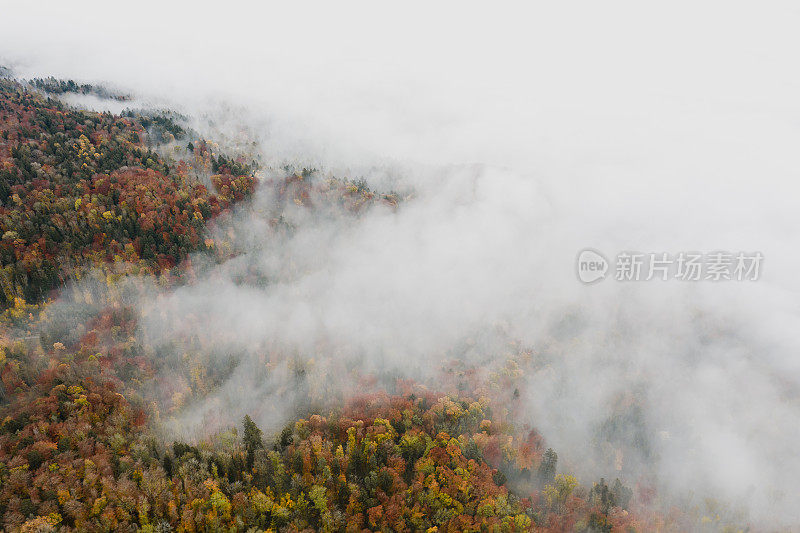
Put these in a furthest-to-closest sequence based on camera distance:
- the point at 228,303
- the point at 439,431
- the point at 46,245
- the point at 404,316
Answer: the point at 404,316, the point at 228,303, the point at 46,245, the point at 439,431

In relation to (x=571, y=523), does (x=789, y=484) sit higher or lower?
lower

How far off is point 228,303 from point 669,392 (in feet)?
673

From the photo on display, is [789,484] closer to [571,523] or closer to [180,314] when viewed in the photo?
[571,523]

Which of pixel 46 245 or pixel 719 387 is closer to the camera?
pixel 46 245

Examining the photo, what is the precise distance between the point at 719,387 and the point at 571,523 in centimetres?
17782

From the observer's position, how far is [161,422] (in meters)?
87.3

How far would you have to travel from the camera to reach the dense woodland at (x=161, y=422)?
62.9m

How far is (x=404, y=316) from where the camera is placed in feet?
631

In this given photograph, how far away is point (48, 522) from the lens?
53406 mm

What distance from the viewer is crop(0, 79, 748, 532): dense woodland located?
62.9 metres

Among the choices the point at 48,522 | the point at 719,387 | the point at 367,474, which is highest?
the point at 48,522

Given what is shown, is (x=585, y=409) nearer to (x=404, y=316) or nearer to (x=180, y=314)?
(x=404, y=316)

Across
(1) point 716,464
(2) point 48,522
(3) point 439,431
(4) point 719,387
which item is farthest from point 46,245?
(4) point 719,387

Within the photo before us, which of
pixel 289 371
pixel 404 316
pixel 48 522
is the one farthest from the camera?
pixel 404 316
